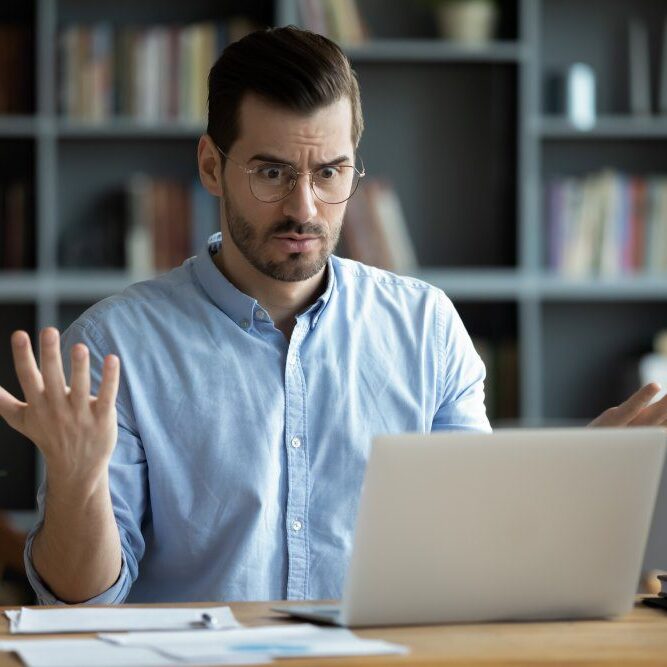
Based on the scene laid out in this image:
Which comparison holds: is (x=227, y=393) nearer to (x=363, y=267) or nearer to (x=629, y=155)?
(x=363, y=267)

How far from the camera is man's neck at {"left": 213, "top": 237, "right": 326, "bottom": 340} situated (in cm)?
187

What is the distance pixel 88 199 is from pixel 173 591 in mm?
2302

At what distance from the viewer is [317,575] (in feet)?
5.77

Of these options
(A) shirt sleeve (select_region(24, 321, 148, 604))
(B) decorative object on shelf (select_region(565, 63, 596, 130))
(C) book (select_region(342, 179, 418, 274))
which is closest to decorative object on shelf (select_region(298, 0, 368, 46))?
(C) book (select_region(342, 179, 418, 274))

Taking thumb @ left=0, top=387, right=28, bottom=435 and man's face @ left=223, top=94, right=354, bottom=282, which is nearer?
thumb @ left=0, top=387, right=28, bottom=435

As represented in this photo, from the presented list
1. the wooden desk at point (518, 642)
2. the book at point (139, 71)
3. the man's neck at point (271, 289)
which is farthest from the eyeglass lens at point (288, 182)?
the book at point (139, 71)

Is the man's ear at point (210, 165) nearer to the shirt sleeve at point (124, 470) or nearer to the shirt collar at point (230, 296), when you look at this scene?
the shirt collar at point (230, 296)

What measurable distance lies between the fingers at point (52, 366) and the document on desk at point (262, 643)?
25cm

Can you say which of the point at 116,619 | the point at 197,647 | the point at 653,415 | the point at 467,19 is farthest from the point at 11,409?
the point at 467,19

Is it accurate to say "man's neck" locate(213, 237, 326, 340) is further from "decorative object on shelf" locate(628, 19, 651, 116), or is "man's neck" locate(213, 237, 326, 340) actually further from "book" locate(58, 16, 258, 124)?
"decorative object on shelf" locate(628, 19, 651, 116)

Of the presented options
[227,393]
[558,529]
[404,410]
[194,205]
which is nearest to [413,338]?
[404,410]

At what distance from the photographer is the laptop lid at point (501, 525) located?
1.23 meters

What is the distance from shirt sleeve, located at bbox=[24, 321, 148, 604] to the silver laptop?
17.4 inches

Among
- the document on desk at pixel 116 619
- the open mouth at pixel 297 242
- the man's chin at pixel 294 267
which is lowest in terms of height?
the document on desk at pixel 116 619
